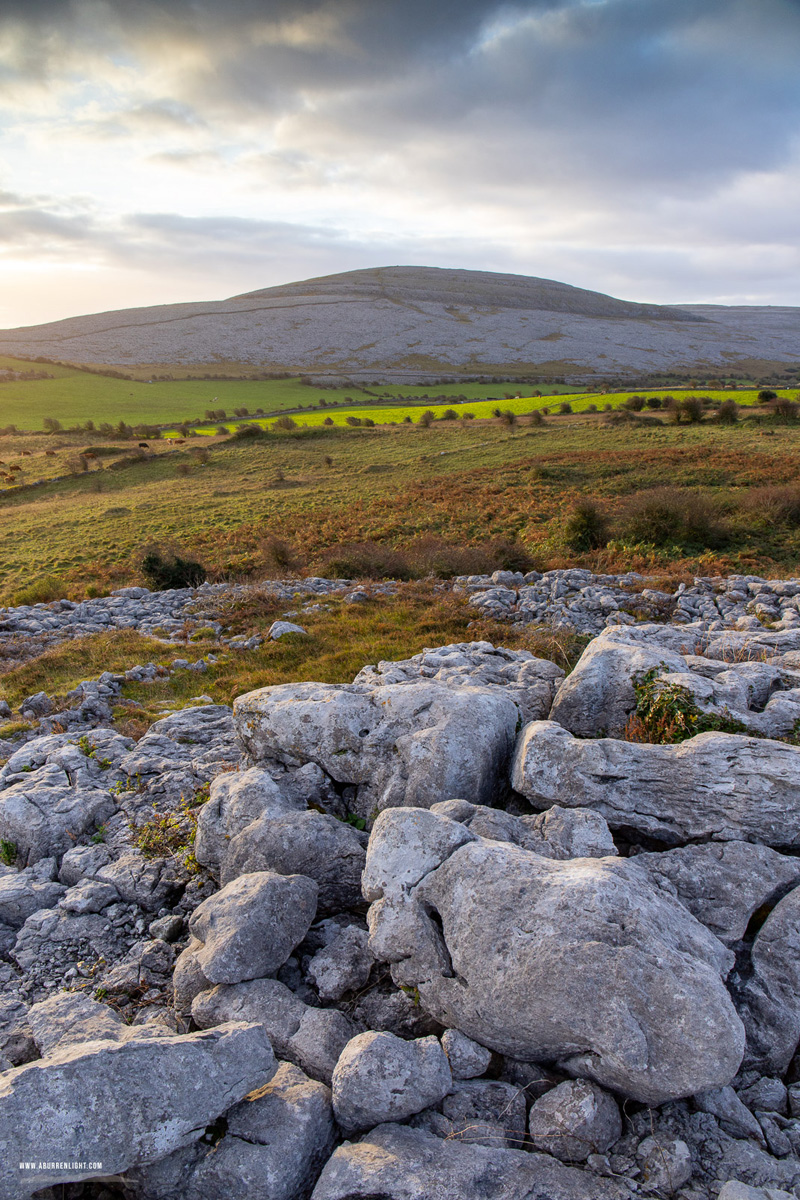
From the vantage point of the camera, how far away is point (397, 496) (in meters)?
38.7

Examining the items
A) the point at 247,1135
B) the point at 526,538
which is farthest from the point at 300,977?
the point at 526,538

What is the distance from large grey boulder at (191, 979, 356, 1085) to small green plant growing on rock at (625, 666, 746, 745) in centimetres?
452

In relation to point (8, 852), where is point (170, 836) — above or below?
above

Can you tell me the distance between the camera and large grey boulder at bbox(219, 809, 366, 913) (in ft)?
21.4

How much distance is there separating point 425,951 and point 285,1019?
51.3 inches

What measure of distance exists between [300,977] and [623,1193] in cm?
306

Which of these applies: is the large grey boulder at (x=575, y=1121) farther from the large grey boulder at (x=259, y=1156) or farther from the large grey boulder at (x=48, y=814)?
the large grey boulder at (x=48, y=814)

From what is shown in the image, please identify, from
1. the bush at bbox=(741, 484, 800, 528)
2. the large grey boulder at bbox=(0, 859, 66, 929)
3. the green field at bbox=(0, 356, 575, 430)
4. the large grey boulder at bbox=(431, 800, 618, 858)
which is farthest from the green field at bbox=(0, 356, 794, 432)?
the large grey boulder at bbox=(0, 859, 66, 929)

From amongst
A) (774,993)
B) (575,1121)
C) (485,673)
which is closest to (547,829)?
(774,993)

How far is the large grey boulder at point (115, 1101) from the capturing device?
370cm

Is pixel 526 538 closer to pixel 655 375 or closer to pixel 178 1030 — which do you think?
pixel 178 1030

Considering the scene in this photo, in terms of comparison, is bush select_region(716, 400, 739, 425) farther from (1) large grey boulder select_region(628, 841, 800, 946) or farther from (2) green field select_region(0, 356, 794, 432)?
(1) large grey boulder select_region(628, 841, 800, 946)

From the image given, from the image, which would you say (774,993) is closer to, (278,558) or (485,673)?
(485,673)

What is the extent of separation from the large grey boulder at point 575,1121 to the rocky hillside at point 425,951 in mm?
15
